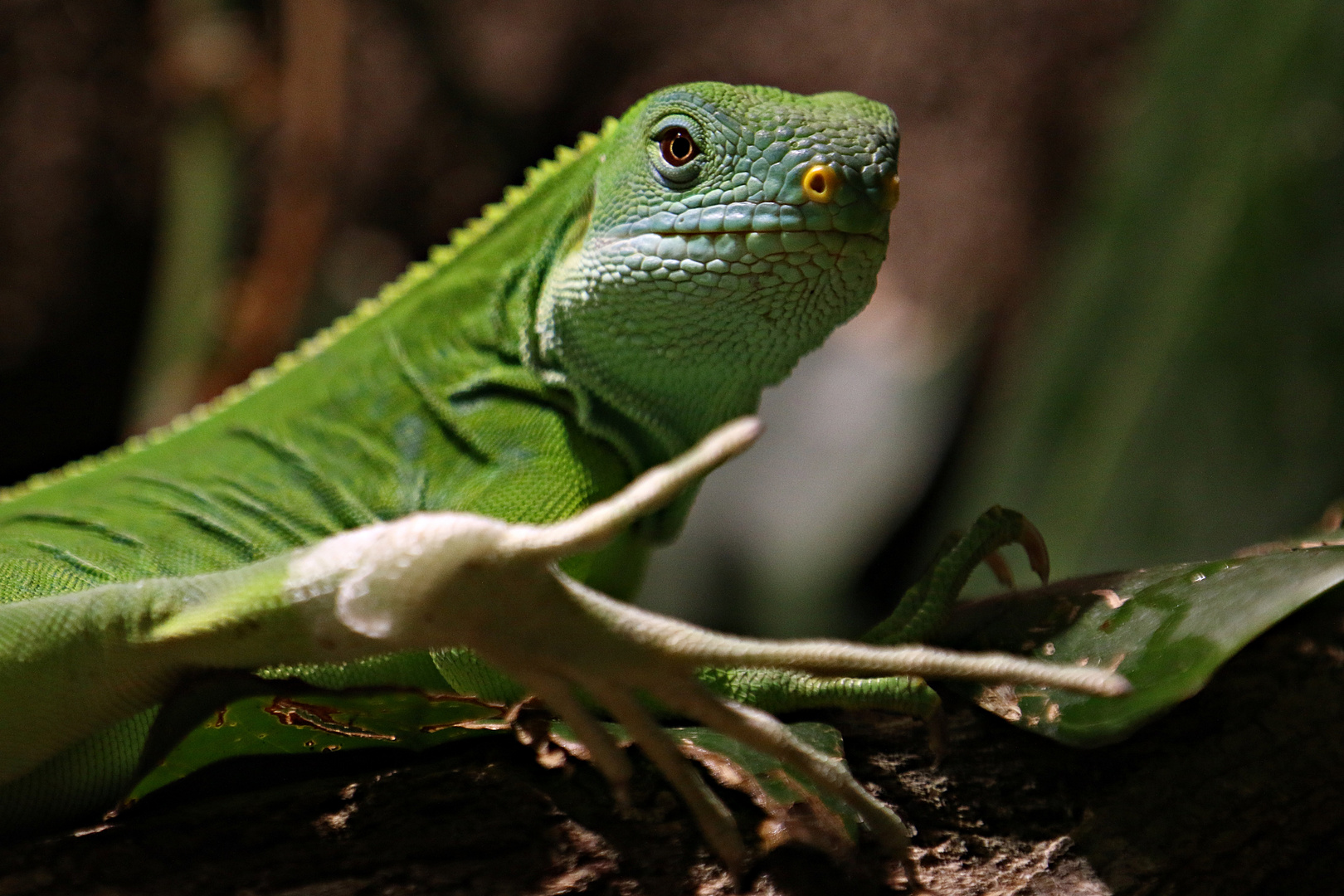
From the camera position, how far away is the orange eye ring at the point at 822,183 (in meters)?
1.94

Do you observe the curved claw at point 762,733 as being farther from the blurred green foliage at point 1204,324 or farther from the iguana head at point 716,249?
the blurred green foliage at point 1204,324

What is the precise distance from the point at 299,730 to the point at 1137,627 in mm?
1197

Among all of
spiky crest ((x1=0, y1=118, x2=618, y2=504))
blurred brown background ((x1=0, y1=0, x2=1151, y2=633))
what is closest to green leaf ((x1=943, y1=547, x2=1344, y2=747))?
spiky crest ((x1=0, y1=118, x2=618, y2=504))

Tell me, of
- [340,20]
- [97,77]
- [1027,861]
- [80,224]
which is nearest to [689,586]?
[340,20]

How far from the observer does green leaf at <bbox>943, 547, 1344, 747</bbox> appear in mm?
1435

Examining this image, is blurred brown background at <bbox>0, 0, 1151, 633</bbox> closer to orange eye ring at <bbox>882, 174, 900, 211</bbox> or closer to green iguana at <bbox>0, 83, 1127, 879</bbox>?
A: green iguana at <bbox>0, 83, 1127, 879</bbox>

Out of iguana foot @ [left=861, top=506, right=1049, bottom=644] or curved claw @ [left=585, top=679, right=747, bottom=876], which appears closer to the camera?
curved claw @ [left=585, top=679, right=747, bottom=876]

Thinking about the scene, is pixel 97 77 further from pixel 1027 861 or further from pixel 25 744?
pixel 1027 861

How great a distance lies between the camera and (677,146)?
2121 mm

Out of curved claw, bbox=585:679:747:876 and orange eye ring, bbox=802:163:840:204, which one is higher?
orange eye ring, bbox=802:163:840:204

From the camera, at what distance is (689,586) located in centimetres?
461

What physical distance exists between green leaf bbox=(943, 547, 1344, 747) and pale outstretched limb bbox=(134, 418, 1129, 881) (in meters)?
0.26

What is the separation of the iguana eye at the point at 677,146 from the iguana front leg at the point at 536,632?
0.95 m

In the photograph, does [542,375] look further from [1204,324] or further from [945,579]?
[1204,324]
